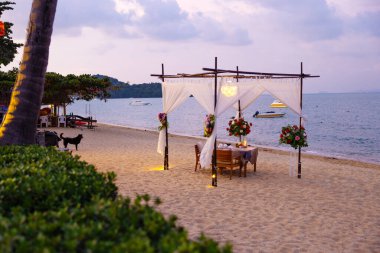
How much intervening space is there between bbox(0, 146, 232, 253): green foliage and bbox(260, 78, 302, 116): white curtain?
8.01 metres

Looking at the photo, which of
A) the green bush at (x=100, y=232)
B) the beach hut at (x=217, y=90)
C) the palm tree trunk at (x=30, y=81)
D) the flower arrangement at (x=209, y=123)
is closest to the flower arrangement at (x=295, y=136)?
the beach hut at (x=217, y=90)

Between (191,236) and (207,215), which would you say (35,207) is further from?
(207,215)

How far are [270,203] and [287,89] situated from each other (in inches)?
Result: 156

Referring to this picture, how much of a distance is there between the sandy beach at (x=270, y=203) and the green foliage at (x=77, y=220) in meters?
3.16

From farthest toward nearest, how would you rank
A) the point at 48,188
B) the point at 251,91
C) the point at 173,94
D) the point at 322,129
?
the point at 322,129
the point at 251,91
the point at 173,94
the point at 48,188

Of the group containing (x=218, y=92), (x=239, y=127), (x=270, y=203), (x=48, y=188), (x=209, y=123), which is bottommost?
(x=270, y=203)

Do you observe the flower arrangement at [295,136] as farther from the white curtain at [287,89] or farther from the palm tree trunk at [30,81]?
the palm tree trunk at [30,81]

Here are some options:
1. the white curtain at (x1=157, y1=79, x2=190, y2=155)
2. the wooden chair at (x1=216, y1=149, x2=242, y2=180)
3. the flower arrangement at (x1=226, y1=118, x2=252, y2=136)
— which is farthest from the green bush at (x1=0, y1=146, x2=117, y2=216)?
the flower arrangement at (x1=226, y1=118, x2=252, y2=136)

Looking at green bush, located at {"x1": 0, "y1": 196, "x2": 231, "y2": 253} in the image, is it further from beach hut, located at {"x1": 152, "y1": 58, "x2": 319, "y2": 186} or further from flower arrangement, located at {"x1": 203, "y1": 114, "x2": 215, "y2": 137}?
flower arrangement, located at {"x1": 203, "y1": 114, "x2": 215, "y2": 137}

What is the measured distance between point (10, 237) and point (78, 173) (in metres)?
1.94

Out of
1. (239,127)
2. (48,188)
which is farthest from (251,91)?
(48,188)

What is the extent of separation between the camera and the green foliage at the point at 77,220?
7.62 ft

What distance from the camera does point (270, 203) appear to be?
29.1 ft

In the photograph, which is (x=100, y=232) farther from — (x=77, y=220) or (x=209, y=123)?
(x=209, y=123)
